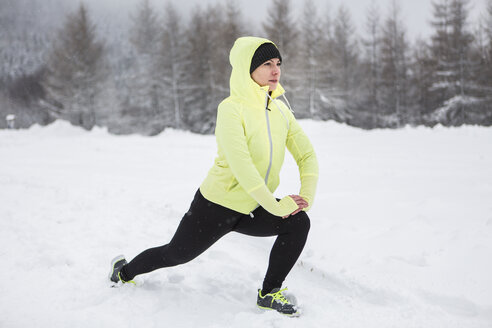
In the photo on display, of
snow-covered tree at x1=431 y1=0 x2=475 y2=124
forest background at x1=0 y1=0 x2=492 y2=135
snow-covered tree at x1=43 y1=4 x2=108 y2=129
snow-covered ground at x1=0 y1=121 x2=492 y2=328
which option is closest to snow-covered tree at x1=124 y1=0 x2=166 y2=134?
forest background at x1=0 y1=0 x2=492 y2=135

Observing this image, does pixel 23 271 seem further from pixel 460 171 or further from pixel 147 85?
pixel 147 85

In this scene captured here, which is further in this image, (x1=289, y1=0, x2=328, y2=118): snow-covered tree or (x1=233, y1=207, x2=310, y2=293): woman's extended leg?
(x1=289, y1=0, x2=328, y2=118): snow-covered tree

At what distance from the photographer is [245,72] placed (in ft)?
6.93

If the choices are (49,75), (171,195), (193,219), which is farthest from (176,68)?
(193,219)

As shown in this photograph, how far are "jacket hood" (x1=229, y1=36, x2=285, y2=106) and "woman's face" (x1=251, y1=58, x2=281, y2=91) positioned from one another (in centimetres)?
6

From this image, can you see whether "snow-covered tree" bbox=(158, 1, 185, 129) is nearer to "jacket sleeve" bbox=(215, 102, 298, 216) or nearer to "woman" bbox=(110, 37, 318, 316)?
"woman" bbox=(110, 37, 318, 316)

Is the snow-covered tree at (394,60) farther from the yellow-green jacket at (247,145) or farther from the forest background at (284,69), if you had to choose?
the yellow-green jacket at (247,145)

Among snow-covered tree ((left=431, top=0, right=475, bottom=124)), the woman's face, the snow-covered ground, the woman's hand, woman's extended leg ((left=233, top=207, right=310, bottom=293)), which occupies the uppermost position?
snow-covered tree ((left=431, top=0, right=475, bottom=124))

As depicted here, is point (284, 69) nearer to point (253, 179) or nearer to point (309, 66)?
point (309, 66)

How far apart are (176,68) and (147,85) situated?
277 cm

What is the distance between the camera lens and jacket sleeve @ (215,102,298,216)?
6.52 ft

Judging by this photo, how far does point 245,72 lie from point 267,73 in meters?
0.14

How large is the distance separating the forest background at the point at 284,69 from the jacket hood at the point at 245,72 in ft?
74.1

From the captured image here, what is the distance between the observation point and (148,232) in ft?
12.8
